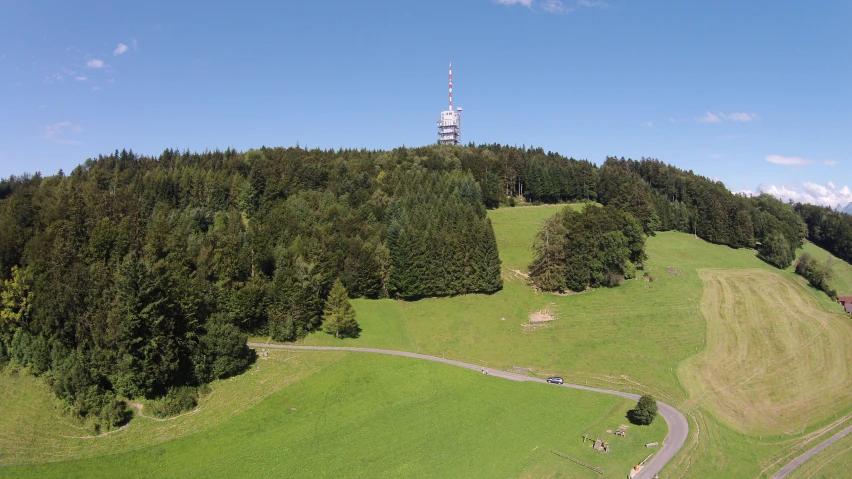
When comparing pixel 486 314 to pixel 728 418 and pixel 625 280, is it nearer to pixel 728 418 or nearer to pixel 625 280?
pixel 625 280

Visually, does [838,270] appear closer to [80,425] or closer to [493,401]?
[493,401]

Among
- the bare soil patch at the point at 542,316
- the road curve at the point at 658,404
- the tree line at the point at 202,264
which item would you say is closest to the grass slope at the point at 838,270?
the bare soil patch at the point at 542,316

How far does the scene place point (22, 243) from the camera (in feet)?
213

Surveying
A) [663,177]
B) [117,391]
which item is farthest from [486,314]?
[663,177]

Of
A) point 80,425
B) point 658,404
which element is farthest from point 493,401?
point 80,425

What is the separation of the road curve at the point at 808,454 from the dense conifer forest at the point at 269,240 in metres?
40.5

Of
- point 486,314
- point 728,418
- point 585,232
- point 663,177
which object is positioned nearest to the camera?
point 728,418

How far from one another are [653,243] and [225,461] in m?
108

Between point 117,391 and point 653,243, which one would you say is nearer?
point 117,391

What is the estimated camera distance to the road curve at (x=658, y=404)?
4269 cm

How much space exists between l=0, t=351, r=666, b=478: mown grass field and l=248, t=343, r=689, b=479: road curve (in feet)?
4.22

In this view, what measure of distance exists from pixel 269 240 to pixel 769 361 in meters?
77.0

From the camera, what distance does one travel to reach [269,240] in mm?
83000

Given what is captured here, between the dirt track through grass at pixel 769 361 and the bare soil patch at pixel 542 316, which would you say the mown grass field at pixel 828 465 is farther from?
the bare soil patch at pixel 542 316
